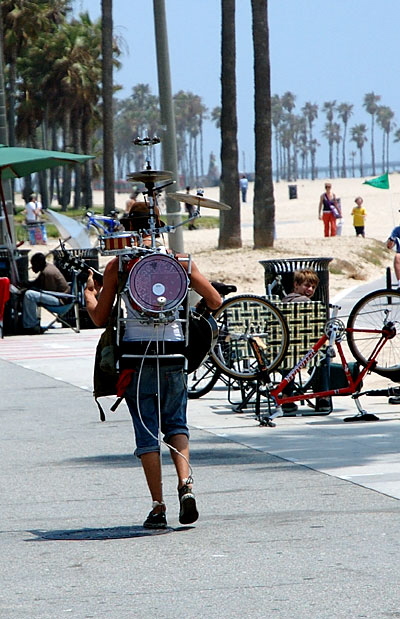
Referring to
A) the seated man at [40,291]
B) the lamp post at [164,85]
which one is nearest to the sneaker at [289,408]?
the lamp post at [164,85]

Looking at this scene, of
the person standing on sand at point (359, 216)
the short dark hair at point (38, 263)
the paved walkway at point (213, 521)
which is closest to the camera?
the paved walkway at point (213, 521)

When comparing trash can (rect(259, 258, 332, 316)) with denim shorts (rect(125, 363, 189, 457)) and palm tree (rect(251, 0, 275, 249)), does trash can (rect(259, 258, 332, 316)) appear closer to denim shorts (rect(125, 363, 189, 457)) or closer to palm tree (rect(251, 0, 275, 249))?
denim shorts (rect(125, 363, 189, 457))

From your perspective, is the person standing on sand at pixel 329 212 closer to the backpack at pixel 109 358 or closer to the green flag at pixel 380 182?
the green flag at pixel 380 182

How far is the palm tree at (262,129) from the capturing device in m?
29.8

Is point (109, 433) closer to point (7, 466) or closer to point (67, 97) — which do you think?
point (7, 466)

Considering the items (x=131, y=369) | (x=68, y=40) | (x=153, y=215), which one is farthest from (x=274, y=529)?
(x=68, y=40)

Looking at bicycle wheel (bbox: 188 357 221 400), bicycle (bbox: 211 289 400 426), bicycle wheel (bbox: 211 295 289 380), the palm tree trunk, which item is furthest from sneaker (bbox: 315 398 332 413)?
the palm tree trunk

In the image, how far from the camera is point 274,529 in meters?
6.48

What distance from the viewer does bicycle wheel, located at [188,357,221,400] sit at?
11.8 m

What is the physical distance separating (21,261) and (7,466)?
13104 mm

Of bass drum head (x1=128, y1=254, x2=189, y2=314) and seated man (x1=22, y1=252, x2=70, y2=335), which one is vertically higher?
bass drum head (x1=128, y1=254, x2=189, y2=314)

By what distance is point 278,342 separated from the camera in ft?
35.1

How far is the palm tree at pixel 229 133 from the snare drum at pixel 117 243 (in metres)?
24.0

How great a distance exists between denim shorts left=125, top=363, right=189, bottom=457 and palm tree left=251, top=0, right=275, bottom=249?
23758 mm
